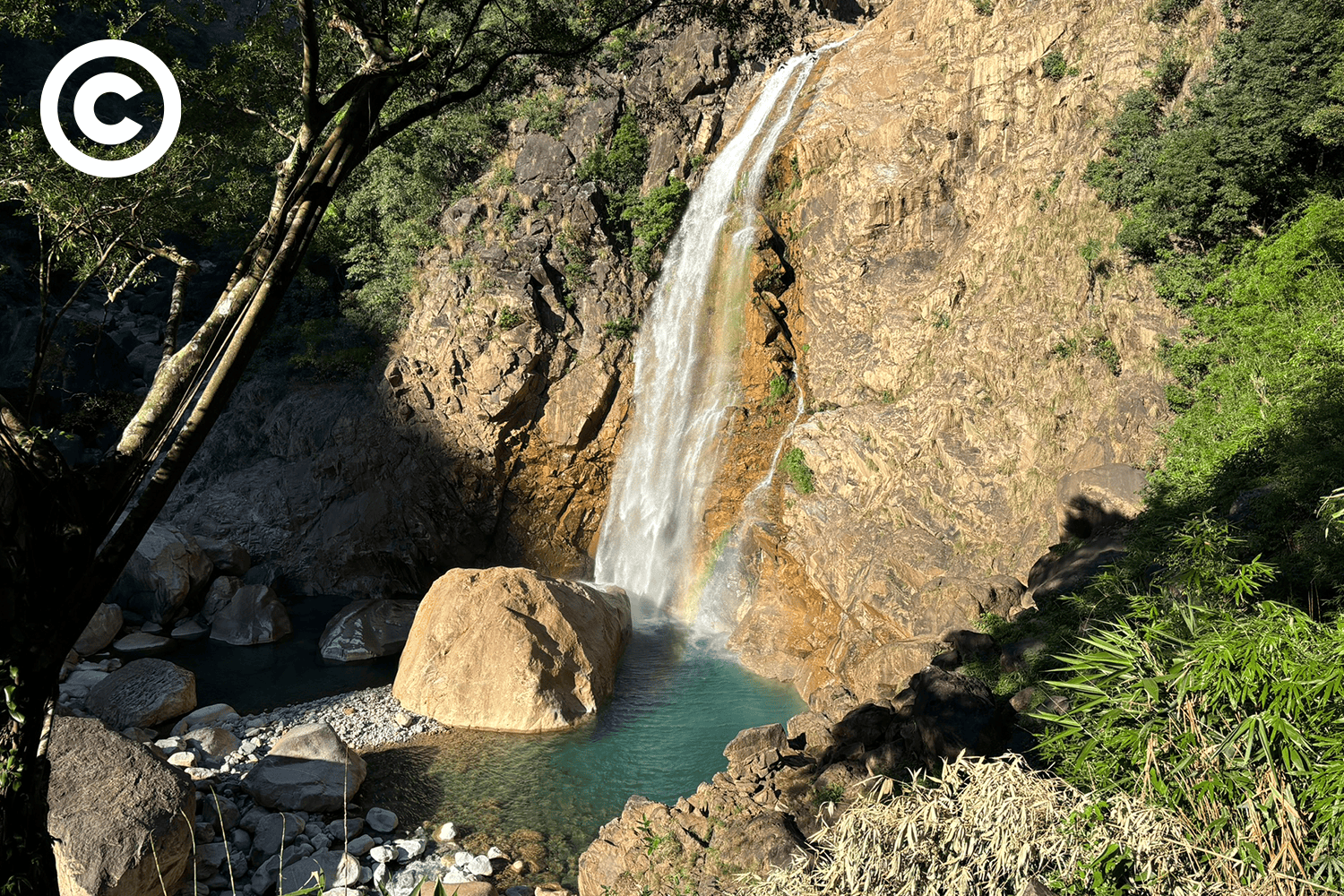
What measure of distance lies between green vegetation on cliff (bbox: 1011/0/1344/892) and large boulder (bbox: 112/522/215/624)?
19.8 meters

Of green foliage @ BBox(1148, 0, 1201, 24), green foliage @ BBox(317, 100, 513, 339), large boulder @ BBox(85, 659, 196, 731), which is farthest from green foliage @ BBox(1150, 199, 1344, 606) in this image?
green foliage @ BBox(317, 100, 513, 339)

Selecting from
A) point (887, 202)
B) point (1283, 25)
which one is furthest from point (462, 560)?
point (1283, 25)

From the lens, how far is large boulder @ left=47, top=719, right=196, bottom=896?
8789 mm

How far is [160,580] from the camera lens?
2033 centimetres

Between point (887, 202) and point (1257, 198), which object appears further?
point (887, 202)

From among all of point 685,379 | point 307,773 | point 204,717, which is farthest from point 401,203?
point 307,773

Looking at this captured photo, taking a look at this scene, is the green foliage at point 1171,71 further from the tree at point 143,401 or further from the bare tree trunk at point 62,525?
the bare tree trunk at point 62,525

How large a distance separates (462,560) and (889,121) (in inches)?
665

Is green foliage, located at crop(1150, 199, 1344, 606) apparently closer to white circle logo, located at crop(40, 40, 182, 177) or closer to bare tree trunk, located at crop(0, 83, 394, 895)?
bare tree trunk, located at crop(0, 83, 394, 895)

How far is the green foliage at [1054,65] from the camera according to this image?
57.0 ft

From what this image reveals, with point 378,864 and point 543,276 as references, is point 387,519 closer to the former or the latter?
point 543,276

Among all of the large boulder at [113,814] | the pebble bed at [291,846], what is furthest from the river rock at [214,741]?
the large boulder at [113,814]

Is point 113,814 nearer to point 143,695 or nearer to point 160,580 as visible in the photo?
point 143,695

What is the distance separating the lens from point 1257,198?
13781 millimetres
